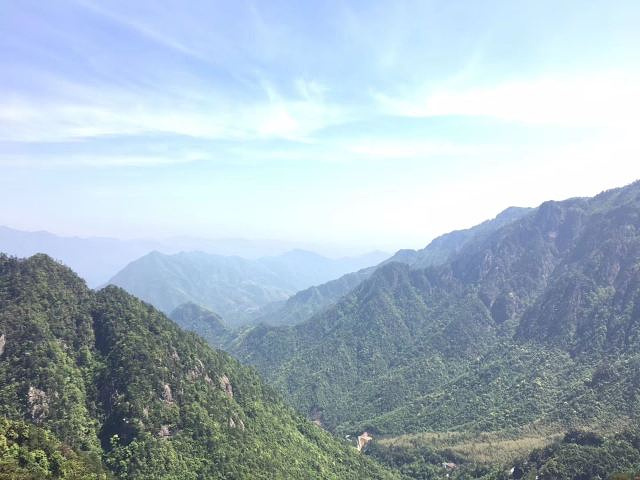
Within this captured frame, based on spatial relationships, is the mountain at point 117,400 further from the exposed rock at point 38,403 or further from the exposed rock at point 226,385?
the exposed rock at point 226,385

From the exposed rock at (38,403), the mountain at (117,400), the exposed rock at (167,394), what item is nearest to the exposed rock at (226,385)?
the mountain at (117,400)

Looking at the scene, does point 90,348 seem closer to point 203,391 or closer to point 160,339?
point 160,339

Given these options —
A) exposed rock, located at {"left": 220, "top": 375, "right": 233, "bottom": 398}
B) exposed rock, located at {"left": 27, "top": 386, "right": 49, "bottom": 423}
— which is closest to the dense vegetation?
exposed rock, located at {"left": 27, "top": 386, "right": 49, "bottom": 423}

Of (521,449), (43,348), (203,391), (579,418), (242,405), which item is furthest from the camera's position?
(579,418)

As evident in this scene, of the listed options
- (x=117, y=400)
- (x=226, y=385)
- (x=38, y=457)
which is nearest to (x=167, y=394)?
(x=117, y=400)

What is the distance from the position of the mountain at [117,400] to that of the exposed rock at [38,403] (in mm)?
196

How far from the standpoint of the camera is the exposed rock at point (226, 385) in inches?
5866

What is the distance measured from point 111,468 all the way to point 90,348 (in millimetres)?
36917

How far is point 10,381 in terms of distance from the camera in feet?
329

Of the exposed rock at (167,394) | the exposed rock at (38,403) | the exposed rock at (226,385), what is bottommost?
the exposed rock at (226,385)

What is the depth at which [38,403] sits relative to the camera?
100 meters

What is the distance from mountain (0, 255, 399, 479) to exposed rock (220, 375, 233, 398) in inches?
16.2

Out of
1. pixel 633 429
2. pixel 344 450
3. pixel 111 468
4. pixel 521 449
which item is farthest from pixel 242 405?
pixel 633 429

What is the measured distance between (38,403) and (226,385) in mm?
61142
